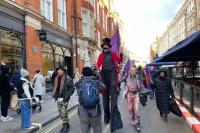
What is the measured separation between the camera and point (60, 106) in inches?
384

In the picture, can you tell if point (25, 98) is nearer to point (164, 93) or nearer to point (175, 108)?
point (164, 93)

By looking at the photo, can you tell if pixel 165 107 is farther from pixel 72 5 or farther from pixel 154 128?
pixel 72 5

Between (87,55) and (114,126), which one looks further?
(87,55)

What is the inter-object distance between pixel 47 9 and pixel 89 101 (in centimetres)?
1954

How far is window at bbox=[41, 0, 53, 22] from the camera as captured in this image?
24375mm

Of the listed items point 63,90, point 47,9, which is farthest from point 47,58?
point 63,90

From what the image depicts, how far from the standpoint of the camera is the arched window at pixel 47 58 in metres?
23.7

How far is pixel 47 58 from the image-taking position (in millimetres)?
24688

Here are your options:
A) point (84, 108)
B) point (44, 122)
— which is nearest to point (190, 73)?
point (44, 122)

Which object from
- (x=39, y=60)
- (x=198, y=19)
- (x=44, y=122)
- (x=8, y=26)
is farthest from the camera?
(x=198, y=19)

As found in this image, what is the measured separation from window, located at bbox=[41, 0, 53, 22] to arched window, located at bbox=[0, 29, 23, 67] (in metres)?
5.54

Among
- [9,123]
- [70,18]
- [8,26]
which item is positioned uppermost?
[70,18]

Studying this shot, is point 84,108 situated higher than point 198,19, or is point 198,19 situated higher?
point 198,19

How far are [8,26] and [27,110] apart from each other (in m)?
8.25
